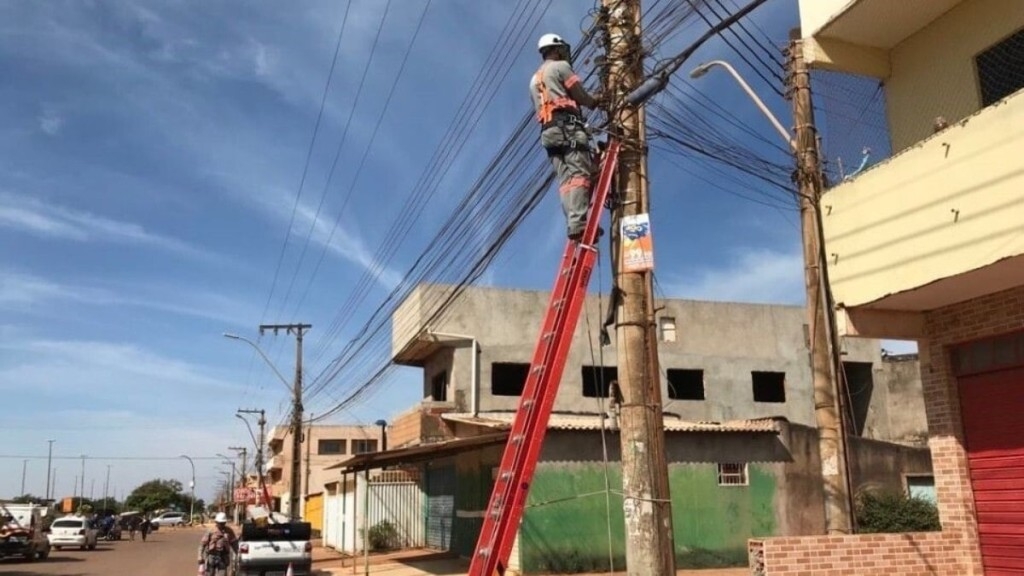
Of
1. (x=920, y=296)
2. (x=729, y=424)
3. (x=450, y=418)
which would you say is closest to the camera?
(x=920, y=296)

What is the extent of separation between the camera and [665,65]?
784 cm

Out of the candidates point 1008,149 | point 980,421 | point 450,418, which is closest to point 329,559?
point 450,418

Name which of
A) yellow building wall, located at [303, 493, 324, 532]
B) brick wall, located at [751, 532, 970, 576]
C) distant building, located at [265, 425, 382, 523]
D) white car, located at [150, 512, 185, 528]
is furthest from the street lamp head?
white car, located at [150, 512, 185, 528]

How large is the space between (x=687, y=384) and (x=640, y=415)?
1064 inches

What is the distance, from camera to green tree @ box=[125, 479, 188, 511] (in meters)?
121

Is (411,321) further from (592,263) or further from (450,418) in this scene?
(592,263)

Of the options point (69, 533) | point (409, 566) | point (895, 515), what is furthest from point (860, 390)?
point (69, 533)

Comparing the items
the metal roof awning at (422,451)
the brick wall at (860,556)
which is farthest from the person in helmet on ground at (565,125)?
the metal roof awning at (422,451)

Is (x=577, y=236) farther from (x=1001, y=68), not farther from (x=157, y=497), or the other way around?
(x=157, y=497)

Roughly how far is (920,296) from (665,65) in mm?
3480

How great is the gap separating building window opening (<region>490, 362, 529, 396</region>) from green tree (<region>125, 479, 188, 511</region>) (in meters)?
97.8

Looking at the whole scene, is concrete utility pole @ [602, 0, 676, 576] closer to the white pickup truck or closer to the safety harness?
the safety harness

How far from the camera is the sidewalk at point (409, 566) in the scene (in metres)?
19.6

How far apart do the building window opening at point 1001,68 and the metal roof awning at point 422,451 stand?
10.9 m
